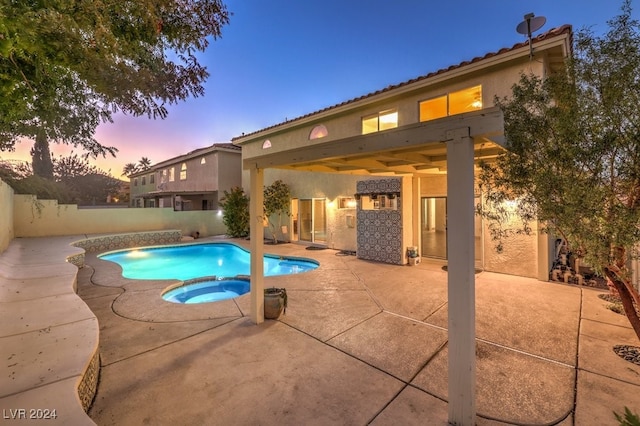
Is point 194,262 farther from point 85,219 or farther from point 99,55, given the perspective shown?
point 99,55

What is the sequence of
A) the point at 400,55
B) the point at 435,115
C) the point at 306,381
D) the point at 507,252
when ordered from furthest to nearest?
the point at 400,55, the point at 435,115, the point at 507,252, the point at 306,381

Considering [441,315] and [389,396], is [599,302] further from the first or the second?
[389,396]

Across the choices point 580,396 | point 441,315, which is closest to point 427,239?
point 441,315

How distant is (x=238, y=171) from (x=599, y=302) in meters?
21.5

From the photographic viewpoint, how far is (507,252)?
8.72 m

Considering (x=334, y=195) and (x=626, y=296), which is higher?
(x=334, y=195)

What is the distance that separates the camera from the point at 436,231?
18266 mm

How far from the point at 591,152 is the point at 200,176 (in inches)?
960

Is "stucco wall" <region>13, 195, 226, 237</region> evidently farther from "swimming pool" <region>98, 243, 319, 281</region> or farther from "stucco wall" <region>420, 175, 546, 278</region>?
"stucco wall" <region>420, 175, 546, 278</region>

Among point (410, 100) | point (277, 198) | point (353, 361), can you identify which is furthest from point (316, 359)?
point (277, 198)

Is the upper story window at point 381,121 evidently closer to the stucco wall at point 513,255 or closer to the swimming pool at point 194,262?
the stucco wall at point 513,255

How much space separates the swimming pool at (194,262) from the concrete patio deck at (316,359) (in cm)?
499

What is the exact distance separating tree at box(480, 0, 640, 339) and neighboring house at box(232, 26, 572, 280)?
0.59 m

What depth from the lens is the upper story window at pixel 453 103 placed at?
8.45m
